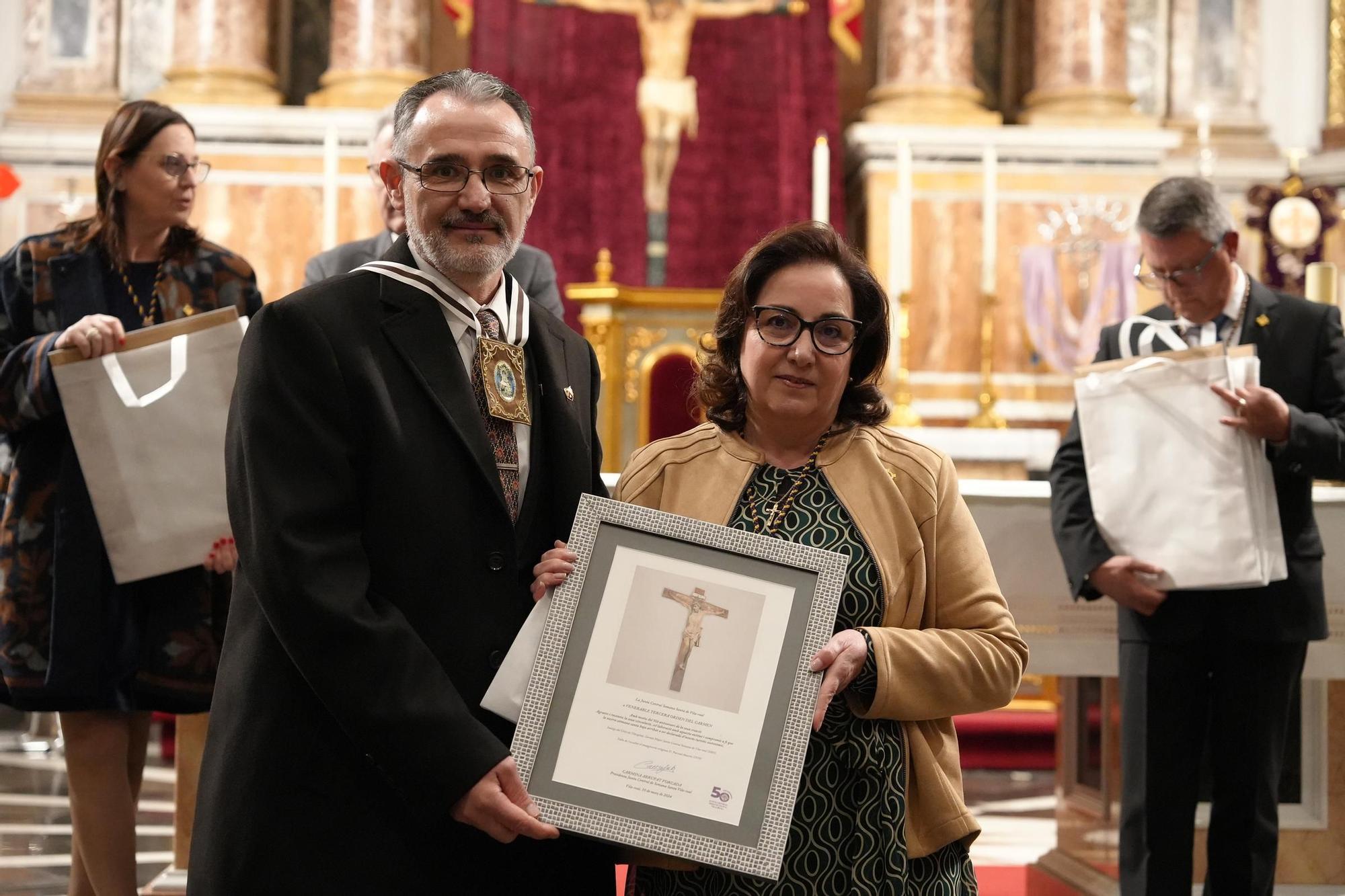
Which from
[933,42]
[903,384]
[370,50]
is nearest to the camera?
[903,384]

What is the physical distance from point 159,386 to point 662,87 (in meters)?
7.00

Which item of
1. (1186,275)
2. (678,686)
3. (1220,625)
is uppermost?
(1186,275)

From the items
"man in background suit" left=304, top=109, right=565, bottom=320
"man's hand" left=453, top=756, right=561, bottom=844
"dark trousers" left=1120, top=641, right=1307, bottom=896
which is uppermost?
"man in background suit" left=304, top=109, right=565, bottom=320

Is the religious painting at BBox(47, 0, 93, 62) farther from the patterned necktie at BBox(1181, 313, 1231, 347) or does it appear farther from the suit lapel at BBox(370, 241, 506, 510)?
the suit lapel at BBox(370, 241, 506, 510)

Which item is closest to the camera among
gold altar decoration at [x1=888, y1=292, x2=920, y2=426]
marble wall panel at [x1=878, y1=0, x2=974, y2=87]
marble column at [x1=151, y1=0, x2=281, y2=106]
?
gold altar decoration at [x1=888, y1=292, x2=920, y2=426]

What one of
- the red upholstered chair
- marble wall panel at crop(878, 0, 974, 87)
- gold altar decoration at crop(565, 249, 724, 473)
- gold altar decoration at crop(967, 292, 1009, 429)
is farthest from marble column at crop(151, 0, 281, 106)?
gold altar decoration at crop(967, 292, 1009, 429)

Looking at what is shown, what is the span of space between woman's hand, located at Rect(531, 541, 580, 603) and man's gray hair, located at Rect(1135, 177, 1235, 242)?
2.01 m

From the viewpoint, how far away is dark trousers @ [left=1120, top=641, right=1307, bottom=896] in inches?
132

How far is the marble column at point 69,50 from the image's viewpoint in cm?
980

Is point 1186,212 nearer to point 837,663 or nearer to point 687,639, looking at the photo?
point 837,663

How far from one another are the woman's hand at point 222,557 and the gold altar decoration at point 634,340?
5.39 metres

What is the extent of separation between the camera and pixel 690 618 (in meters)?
1.99

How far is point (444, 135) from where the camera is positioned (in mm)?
2068

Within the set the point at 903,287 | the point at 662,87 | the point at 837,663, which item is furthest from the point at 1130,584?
the point at 662,87
